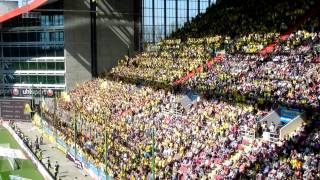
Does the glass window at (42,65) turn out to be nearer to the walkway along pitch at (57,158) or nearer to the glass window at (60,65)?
the glass window at (60,65)

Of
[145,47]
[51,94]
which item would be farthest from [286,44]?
[51,94]

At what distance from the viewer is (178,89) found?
42.0 meters

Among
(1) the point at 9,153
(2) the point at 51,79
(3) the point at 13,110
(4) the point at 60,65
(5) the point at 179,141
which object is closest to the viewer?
(5) the point at 179,141

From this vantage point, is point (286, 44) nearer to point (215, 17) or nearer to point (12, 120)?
point (215, 17)

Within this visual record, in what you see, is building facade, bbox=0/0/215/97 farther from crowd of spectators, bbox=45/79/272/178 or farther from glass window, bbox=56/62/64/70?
crowd of spectators, bbox=45/79/272/178

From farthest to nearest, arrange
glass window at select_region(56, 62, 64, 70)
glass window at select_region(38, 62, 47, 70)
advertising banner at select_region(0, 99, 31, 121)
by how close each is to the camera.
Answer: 1. glass window at select_region(38, 62, 47, 70)
2. glass window at select_region(56, 62, 64, 70)
3. advertising banner at select_region(0, 99, 31, 121)

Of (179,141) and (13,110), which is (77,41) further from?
(179,141)

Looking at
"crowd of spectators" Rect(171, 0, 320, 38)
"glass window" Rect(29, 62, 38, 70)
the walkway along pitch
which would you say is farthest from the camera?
"glass window" Rect(29, 62, 38, 70)

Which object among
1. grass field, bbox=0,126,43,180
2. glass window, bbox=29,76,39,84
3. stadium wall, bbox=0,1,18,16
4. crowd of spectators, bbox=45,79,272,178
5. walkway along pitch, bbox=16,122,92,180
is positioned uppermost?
stadium wall, bbox=0,1,18,16

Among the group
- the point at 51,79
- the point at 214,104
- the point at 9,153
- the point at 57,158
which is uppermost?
the point at 214,104

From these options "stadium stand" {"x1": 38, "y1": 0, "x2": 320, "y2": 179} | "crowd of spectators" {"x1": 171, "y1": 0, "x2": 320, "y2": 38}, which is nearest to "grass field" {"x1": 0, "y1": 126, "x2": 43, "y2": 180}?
"stadium stand" {"x1": 38, "y1": 0, "x2": 320, "y2": 179}

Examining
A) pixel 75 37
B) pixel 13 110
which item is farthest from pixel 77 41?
pixel 13 110

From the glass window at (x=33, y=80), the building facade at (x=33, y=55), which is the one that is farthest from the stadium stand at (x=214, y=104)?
the glass window at (x=33, y=80)

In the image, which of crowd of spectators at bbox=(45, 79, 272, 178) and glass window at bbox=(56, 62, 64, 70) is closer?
crowd of spectators at bbox=(45, 79, 272, 178)
